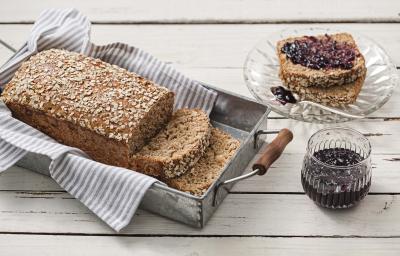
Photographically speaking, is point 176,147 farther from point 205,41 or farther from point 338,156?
point 205,41

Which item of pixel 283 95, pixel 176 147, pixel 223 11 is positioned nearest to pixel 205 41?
pixel 223 11

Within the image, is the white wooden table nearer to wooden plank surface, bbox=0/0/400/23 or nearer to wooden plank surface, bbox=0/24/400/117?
wooden plank surface, bbox=0/24/400/117

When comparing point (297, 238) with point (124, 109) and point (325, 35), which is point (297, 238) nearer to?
point (124, 109)

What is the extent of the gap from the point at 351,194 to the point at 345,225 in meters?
0.13

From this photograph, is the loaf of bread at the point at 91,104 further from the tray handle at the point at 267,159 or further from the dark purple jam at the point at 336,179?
the dark purple jam at the point at 336,179

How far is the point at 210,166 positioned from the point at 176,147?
165mm

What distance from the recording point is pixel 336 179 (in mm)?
2914

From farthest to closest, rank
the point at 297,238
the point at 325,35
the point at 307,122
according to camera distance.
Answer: the point at 325,35
the point at 307,122
the point at 297,238

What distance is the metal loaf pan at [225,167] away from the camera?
286 centimetres

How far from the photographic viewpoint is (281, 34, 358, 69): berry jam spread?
3525 mm

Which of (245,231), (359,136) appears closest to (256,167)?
(245,231)

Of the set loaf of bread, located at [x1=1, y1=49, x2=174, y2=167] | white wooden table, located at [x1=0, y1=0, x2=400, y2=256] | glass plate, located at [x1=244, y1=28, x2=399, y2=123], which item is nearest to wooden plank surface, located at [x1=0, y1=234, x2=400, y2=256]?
white wooden table, located at [x1=0, y1=0, x2=400, y2=256]

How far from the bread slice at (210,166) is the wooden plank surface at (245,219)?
0.43ft

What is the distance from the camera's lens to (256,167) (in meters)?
2.94
